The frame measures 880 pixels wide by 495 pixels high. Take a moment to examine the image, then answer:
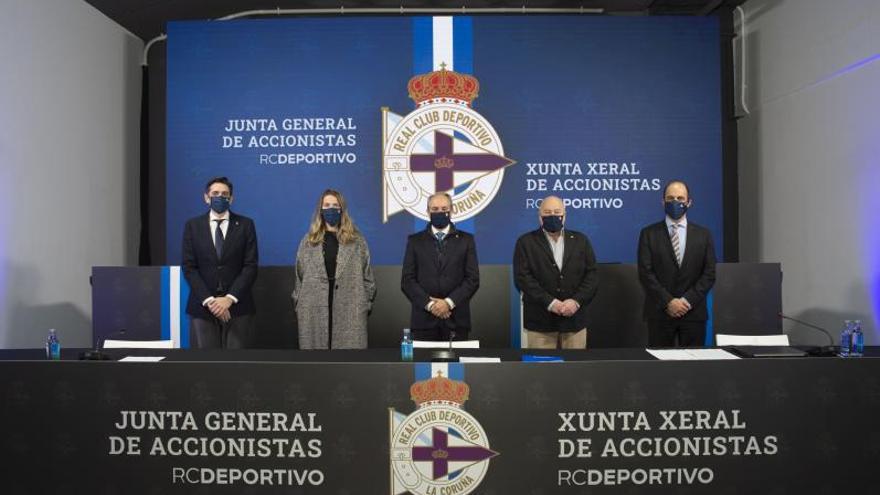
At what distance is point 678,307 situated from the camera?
332cm

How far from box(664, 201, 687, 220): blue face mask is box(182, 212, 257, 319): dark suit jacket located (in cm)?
224

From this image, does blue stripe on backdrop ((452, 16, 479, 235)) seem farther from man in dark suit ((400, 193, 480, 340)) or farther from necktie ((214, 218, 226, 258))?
Result: necktie ((214, 218, 226, 258))

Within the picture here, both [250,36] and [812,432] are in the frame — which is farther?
[250,36]

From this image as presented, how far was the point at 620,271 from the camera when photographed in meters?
4.09

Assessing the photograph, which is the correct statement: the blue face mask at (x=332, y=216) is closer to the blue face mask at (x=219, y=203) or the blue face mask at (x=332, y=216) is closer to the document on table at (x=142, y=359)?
the blue face mask at (x=219, y=203)

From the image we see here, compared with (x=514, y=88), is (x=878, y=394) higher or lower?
lower

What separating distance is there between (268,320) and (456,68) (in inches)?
95.9

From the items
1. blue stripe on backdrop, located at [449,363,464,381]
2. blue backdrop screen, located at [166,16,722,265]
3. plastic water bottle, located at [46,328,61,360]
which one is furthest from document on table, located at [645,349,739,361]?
blue backdrop screen, located at [166,16,722,265]

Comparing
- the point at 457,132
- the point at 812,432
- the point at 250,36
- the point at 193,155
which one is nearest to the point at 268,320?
the point at 193,155

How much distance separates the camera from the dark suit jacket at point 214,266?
3.46 m

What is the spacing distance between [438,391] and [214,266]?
1912 mm

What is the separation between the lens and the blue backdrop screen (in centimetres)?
514

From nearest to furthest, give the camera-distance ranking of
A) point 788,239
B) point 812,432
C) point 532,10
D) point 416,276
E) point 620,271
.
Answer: point 812,432, point 416,276, point 620,271, point 788,239, point 532,10

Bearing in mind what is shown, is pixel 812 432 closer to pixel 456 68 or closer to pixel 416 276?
pixel 416 276
